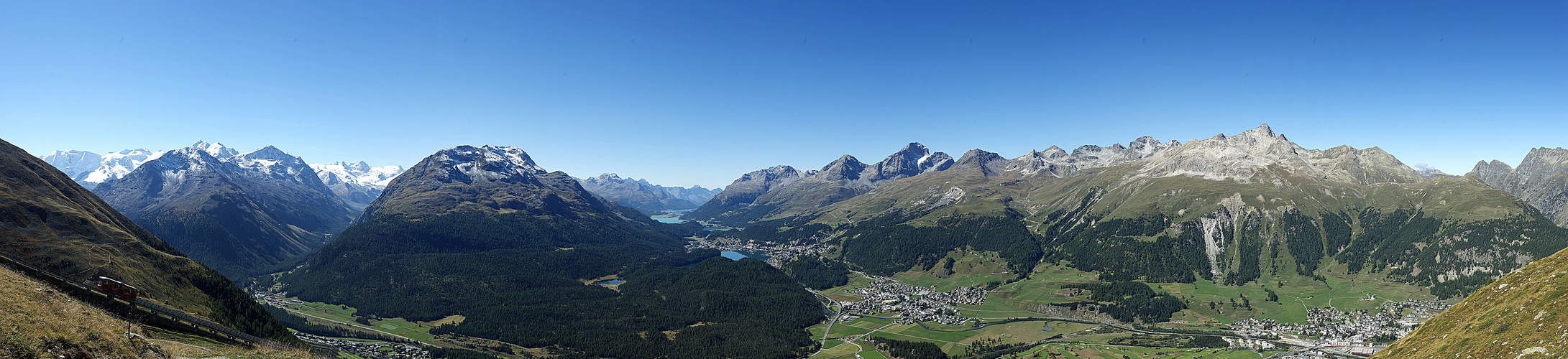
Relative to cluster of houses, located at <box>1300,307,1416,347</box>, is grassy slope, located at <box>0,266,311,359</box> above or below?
above

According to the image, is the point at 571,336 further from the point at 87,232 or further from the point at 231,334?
the point at 231,334

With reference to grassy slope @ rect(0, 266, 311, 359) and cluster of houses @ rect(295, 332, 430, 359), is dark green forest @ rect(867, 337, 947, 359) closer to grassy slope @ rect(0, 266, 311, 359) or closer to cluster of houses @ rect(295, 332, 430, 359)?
cluster of houses @ rect(295, 332, 430, 359)

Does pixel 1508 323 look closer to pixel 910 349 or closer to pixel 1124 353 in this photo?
pixel 1124 353

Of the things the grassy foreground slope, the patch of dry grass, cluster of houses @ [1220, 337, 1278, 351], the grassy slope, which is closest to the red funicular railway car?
the grassy slope

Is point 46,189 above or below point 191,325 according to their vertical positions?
above

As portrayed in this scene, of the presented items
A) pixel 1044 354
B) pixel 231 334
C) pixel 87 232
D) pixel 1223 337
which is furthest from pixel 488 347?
pixel 1223 337

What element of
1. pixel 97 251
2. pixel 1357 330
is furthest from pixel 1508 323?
pixel 97 251
